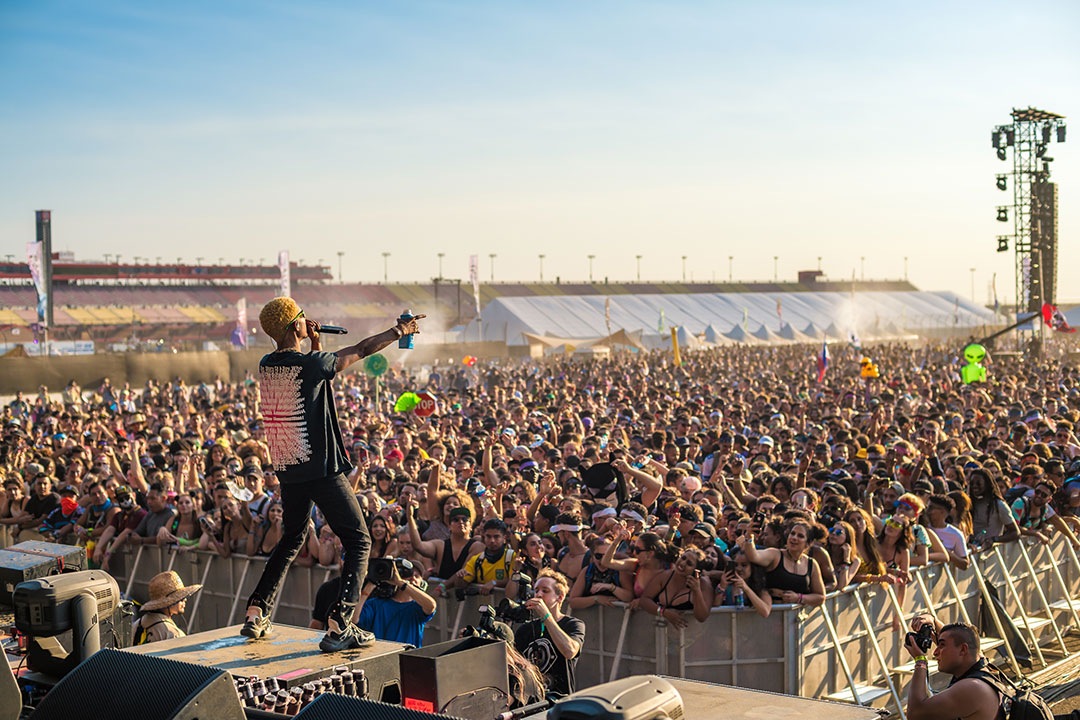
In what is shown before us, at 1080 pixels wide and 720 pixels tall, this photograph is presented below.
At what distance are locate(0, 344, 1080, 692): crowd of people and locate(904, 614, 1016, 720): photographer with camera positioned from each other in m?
2.00

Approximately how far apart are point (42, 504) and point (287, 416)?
349 inches

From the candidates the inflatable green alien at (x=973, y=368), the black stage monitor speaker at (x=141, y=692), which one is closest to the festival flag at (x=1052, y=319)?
the inflatable green alien at (x=973, y=368)

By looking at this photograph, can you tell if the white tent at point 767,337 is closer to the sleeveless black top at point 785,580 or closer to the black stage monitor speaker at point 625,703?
the sleeveless black top at point 785,580

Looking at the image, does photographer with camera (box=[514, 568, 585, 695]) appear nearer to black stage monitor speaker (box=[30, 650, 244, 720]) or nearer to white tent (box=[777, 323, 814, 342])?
black stage monitor speaker (box=[30, 650, 244, 720])

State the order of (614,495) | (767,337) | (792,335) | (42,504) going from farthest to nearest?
(792,335)
(767,337)
(42,504)
(614,495)

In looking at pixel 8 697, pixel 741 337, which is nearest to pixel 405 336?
pixel 8 697

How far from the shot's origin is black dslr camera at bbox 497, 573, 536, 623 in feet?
22.6

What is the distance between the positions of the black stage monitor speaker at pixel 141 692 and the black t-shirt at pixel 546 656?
3351 millimetres

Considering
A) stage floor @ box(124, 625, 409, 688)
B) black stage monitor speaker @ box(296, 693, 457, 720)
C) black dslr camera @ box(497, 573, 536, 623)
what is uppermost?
black stage monitor speaker @ box(296, 693, 457, 720)

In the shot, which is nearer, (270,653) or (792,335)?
(270,653)

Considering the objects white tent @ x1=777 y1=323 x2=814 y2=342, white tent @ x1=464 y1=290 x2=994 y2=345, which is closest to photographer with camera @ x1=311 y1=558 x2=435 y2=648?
white tent @ x1=464 y1=290 x2=994 y2=345

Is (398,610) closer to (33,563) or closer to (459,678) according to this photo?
(33,563)

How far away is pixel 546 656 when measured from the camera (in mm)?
6637

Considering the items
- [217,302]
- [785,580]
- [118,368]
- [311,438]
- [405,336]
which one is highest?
[217,302]
